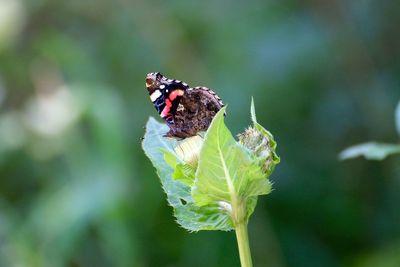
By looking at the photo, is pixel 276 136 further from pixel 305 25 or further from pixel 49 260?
pixel 49 260

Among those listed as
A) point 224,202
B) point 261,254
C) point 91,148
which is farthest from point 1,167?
point 224,202

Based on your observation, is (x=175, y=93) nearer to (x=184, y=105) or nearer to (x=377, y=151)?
(x=184, y=105)

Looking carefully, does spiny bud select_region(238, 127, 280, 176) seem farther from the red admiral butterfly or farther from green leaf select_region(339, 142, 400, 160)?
green leaf select_region(339, 142, 400, 160)

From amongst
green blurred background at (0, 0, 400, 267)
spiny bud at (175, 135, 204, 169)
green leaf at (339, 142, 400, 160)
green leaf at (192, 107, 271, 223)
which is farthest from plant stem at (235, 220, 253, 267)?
green blurred background at (0, 0, 400, 267)

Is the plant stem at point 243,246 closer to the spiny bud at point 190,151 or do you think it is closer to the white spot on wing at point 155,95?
the spiny bud at point 190,151

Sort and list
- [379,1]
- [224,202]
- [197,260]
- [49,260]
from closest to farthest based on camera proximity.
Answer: [224,202] < [49,260] < [197,260] < [379,1]

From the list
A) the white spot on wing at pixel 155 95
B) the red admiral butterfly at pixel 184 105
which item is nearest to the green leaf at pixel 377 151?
the red admiral butterfly at pixel 184 105
